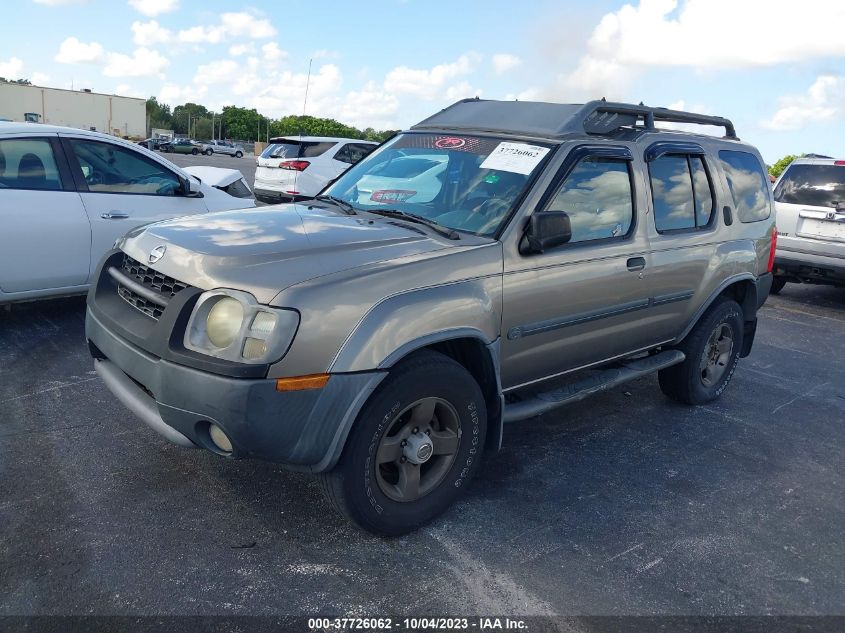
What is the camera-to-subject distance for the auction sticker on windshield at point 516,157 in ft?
12.7

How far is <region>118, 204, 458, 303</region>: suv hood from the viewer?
9.49 feet

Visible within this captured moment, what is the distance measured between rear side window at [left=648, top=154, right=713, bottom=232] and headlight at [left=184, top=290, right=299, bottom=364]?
2.73 meters

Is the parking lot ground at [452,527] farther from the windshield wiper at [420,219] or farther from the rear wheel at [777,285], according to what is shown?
the rear wheel at [777,285]

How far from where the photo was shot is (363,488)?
9.96 ft

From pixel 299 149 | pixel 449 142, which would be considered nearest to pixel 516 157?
pixel 449 142

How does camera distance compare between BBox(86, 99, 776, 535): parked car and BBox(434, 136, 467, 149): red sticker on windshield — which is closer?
BBox(86, 99, 776, 535): parked car

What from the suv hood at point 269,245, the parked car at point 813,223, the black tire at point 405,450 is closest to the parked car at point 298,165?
the parked car at point 813,223

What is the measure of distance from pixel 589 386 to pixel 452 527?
1.30 meters

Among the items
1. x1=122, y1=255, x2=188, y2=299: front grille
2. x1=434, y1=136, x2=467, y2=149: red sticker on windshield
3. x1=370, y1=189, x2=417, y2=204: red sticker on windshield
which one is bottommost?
x1=122, y1=255, x2=188, y2=299: front grille

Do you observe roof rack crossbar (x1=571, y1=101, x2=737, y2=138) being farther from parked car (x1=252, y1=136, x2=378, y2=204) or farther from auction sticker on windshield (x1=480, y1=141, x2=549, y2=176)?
parked car (x1=252, y1=136, x2=378, y2=204)

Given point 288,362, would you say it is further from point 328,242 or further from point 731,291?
point 731,291

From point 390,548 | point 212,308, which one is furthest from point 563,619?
point 212,308

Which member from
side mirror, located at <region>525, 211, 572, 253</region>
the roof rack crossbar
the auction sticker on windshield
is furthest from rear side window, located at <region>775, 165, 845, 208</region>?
side mirror, located at <region>525, 211, 572, 253</region>

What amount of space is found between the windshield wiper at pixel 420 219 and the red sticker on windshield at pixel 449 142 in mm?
620
